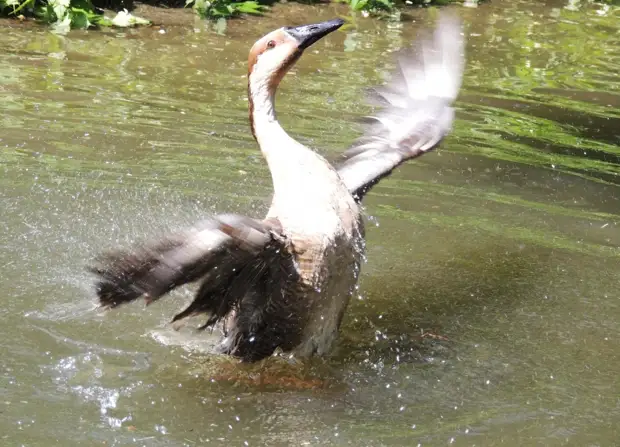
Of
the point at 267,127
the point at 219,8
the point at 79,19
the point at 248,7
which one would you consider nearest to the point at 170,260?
the point at 267,127

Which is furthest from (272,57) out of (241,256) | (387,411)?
(387,411)

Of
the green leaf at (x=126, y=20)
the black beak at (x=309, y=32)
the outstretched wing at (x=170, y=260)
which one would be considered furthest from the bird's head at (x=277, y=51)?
the green leaf at (x=126, y=20)

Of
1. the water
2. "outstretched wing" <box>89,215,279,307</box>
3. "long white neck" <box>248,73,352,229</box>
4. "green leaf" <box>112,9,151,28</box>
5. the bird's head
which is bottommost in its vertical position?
the water

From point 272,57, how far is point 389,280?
1.68 meters

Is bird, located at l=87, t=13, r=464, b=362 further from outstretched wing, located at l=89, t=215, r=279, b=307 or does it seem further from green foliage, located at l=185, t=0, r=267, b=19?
green foliage, located at l=185, t=0, r=267, b=19

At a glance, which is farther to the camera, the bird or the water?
the water

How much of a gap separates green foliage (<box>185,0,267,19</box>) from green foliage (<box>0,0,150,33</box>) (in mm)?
973

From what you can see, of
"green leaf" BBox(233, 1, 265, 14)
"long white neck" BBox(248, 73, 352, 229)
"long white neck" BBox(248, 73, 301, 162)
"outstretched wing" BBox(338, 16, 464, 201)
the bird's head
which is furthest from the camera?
"green leaf" BBox(233, 1, 265, 14)

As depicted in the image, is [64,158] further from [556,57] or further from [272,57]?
[556,57]

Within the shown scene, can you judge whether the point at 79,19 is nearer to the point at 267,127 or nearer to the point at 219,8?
the point at 219,8

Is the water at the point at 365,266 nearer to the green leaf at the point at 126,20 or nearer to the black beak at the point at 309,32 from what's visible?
the green leaf at the point at 126,20

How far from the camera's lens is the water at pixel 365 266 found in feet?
14.0

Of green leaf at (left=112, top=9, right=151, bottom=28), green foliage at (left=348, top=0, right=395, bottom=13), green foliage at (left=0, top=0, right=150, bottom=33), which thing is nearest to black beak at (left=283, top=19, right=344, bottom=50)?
green foliage at (left=0, top=0, right=150, bottom=33)

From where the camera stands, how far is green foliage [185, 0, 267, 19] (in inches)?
449
